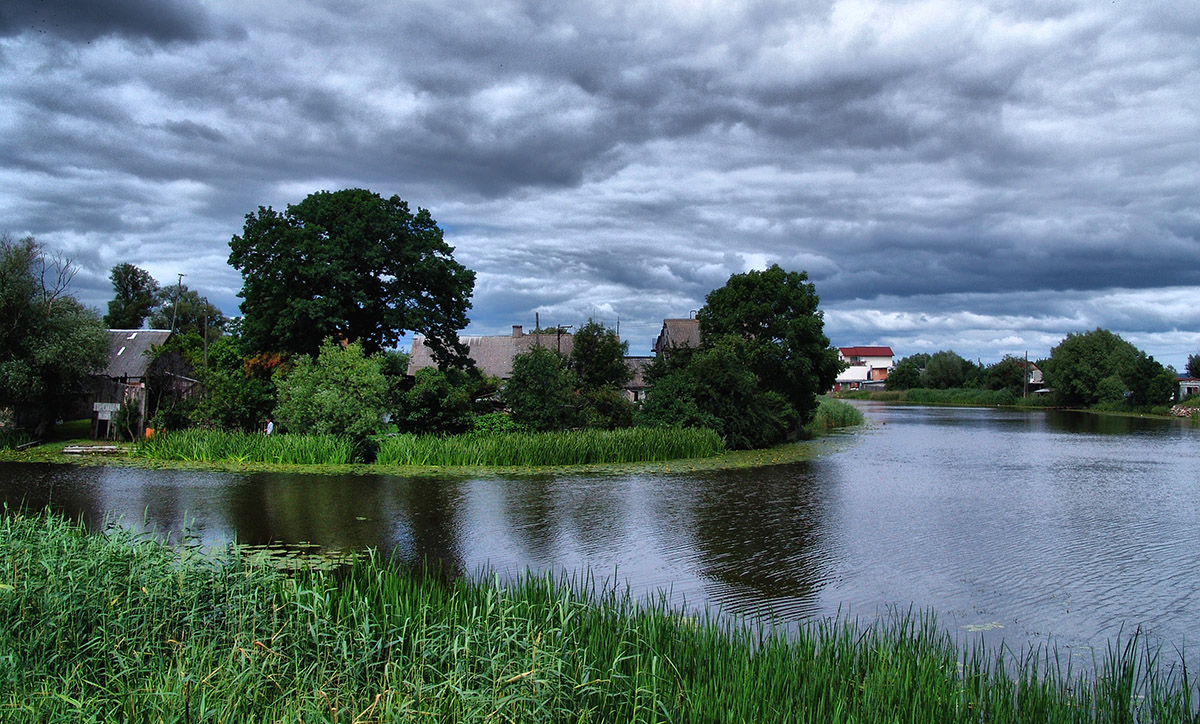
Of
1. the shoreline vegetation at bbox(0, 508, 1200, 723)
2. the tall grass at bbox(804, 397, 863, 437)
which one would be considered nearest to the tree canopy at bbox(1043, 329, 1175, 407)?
the tall grass at bbox(804, 397, 863, 437)

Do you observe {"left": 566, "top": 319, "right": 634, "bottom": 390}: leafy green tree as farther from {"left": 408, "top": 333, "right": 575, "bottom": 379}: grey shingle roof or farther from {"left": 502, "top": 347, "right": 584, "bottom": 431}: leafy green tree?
{"left": 408, "top": 333, "right": 575, "bottom": 379}: grey shingle roof

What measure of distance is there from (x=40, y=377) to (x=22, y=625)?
87.6 feet

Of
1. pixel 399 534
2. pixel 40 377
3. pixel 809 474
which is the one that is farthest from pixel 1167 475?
pixel 40 377

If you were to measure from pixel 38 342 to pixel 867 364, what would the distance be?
541 feet

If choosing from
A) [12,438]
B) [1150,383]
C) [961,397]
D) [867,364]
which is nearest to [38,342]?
[12,438]

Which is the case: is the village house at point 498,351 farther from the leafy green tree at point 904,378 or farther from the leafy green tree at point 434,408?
the leafy green tree at point 904,378

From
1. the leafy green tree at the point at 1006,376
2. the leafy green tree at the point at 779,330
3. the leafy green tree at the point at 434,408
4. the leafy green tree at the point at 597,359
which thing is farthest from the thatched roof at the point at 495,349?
the leafy green tree at the point at 1006,376

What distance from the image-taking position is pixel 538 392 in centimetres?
2922

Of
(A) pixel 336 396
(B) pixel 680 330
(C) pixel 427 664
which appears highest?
(B) pixel 680 330

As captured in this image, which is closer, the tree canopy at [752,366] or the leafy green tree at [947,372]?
the tree canopy at [752,366]

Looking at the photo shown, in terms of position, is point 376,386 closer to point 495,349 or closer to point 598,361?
point 598,361

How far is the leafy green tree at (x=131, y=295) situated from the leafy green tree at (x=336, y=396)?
170 ft

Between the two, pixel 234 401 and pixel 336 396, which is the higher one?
pixel 336 396

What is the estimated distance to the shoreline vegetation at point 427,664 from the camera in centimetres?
556
